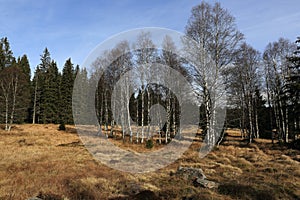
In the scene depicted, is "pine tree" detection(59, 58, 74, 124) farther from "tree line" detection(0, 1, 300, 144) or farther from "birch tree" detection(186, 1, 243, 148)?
"birch tree" detection(186, 1, 243, 148)

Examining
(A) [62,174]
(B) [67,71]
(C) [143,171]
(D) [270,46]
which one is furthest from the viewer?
(B) [67,71]

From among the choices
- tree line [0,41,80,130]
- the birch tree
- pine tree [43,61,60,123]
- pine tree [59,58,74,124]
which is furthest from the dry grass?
→ pine tree [43,61,60,123]

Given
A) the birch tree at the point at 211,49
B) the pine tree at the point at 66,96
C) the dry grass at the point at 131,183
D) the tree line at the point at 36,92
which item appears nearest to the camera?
the dry grass at the point at 131,183

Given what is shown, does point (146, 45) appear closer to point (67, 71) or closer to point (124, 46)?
point (124, 46)

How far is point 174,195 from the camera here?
6801mm

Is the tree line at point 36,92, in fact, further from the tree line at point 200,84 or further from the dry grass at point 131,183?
the dry grass at point 131,183

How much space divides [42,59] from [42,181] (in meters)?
53.6

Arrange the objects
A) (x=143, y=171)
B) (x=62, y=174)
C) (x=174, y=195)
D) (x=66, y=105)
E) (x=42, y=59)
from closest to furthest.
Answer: (x=174, y=195), (x=62, y=174), (x=143, y=171), (x=66, y=105), (x=42, y=59)

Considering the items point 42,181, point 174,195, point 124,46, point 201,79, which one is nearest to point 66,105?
point 124,46

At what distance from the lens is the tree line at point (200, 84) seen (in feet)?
49.1

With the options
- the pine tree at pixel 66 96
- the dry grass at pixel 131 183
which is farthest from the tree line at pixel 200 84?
the dry grass at pixel 131 183

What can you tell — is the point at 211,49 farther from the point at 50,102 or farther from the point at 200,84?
the point at 50,102

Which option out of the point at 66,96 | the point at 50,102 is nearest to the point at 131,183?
the point at 50,102

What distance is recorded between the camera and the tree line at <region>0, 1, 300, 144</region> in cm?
1495
